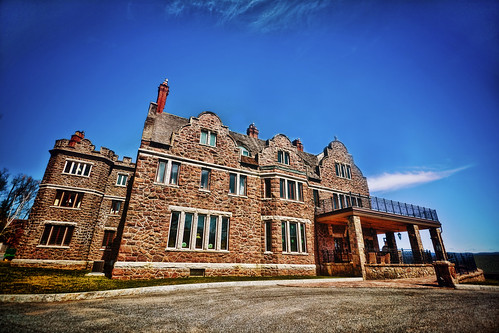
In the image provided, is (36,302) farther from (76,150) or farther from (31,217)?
(76,150)

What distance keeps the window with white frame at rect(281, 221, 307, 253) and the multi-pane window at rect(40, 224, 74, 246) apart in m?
19.1

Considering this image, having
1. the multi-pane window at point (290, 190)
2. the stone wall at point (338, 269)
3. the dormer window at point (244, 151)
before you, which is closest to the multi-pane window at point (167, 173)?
the dormer window at point (244, 151)

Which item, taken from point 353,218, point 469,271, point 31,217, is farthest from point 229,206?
point 469,271

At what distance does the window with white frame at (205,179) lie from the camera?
52.5 feet

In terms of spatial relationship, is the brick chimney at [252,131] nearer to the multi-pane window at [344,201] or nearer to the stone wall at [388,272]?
the multi-pane window at [344,201]

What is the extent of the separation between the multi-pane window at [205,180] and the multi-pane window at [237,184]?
181cm

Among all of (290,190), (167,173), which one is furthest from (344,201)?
(167,173)

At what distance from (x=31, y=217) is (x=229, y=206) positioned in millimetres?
17613

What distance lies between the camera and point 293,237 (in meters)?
17.1

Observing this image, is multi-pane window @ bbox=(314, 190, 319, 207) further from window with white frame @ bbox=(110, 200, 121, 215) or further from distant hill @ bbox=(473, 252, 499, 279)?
window with white frame @ bbox=(110, 200, 121, 215)

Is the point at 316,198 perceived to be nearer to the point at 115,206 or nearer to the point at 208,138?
the point at 208,138

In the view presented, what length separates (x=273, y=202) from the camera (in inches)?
679

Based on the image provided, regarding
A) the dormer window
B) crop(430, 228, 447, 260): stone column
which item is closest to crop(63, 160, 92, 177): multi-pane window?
the dormer window

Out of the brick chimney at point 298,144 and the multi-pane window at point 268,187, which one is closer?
the multi-pane window at point 268,187
